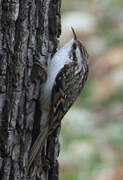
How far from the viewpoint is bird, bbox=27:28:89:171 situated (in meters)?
3.52

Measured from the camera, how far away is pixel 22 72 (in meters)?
3.31

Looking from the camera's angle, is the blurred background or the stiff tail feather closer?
the stiff tail feather

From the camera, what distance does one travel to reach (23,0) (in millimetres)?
3242

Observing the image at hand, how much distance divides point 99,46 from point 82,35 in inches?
7.5

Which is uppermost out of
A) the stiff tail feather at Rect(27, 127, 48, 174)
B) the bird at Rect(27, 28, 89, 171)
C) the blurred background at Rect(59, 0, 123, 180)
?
the blurred background at Rect(59, 0, 123, 180)

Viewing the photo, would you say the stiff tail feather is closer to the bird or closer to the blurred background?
the bird

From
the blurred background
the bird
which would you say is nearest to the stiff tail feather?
the bird

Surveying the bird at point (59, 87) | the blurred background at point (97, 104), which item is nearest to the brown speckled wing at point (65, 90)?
the bird at point (59, 87)

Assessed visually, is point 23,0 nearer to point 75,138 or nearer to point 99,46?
point 75,138

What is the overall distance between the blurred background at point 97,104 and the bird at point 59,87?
1331 millimetres

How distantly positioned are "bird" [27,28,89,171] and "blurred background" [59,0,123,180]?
133 cm

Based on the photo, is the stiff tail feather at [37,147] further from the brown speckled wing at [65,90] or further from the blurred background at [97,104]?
the blurred background at [97,104]

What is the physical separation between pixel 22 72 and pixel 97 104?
326 centimetres

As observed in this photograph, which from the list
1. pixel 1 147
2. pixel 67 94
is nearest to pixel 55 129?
pixel 67 94
